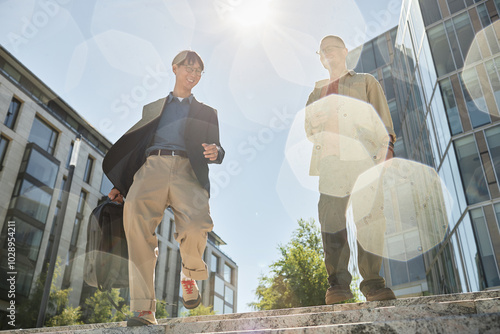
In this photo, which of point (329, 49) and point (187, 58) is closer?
point (187, 58)

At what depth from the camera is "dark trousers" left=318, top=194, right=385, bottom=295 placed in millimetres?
3902

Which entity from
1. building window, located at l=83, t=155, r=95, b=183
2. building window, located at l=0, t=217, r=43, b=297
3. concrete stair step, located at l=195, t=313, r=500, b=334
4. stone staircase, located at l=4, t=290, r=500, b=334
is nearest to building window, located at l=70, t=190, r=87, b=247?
building window, located at l=83, t=155, r=95, b=183

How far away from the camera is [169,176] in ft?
11.6

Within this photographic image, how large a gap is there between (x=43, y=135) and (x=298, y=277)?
72.6 feet

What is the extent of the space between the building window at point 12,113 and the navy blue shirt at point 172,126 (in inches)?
1111

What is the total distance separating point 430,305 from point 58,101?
119 ft

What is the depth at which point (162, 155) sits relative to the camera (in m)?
3.62

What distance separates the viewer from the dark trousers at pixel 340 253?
390 cm

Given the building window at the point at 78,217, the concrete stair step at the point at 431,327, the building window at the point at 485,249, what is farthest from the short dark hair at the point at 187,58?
the building window at the point at 78,217

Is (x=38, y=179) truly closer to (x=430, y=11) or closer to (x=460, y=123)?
(x=460, y=123)

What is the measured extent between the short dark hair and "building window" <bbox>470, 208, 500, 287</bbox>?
15053 millimetres

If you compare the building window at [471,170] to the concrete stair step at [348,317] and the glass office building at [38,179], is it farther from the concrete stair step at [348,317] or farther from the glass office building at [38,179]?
the glass office building at [38,179]

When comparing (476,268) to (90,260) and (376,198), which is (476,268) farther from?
(90,260)

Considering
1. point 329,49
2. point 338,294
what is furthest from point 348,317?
point 329,49
